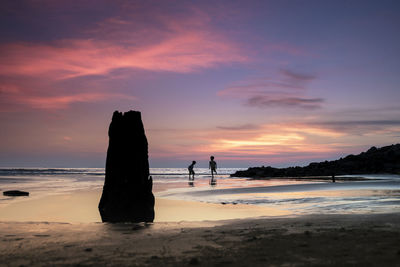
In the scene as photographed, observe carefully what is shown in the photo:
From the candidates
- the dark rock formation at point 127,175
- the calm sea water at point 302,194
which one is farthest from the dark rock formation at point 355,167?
the dark rock formation at point 127,175

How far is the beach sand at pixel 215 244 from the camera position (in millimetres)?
4508

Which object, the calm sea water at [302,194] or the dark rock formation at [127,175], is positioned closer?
the dark rock formation at [127,175]

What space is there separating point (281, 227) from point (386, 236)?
6.26ft

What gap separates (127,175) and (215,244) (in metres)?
5.84

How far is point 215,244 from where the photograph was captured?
5.54 m

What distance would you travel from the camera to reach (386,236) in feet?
18.2

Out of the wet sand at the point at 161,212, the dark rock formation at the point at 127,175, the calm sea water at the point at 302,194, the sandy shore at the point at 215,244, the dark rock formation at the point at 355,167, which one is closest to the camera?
the sandy shore at the point at 215,244

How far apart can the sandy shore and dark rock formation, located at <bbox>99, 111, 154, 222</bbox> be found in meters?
2.95

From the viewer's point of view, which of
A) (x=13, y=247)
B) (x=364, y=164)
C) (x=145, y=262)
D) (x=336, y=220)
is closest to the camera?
(x=145, y=262)

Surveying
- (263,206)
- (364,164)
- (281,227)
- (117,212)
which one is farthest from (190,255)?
(364,164)

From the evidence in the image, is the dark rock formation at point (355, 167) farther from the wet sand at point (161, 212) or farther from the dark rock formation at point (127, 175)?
the dark rock formation at point (127, 175)

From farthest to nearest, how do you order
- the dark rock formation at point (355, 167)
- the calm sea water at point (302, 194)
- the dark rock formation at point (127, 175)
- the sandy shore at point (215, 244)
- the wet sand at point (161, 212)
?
the dark rock formation at point (355, 167) < the calm sea water at point (302, 194) < the wet sand at point (161, 212) < the dark rock formation at point (127, 175) < the sandy shore at point (215, 244)

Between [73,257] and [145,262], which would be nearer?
[145,262]

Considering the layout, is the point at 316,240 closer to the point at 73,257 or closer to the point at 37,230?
the point at 73,257
